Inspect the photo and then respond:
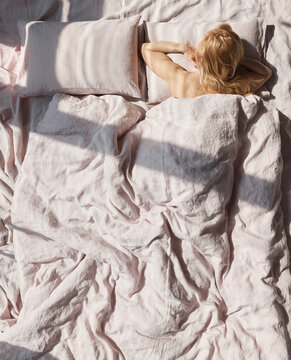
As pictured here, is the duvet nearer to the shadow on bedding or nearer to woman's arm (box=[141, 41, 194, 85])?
the shadow on bedding

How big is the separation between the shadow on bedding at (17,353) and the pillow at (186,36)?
117 centimetres

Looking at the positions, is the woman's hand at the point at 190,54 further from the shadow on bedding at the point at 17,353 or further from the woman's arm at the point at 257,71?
the shadow on bedding at the point at 17,353

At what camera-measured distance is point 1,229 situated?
5.90ft

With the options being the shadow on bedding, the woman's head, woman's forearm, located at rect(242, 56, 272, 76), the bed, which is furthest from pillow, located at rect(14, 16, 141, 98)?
the shadow on bedding

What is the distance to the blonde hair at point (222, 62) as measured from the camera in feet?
5.10

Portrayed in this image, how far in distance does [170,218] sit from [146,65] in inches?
28.3

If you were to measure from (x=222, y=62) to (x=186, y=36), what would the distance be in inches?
10.4

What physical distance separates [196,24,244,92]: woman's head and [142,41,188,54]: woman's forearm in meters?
0.12

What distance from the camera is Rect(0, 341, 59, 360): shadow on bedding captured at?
5.13 ft

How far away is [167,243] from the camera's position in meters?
1.55

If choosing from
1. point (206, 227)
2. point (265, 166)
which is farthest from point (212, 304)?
point (265, 166)

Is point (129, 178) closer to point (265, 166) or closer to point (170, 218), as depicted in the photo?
point (170, 218)

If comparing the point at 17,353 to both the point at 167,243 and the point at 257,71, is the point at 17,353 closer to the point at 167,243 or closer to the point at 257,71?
the point at 167,243

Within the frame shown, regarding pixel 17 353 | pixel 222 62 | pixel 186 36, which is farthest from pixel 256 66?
pixel 17 353
